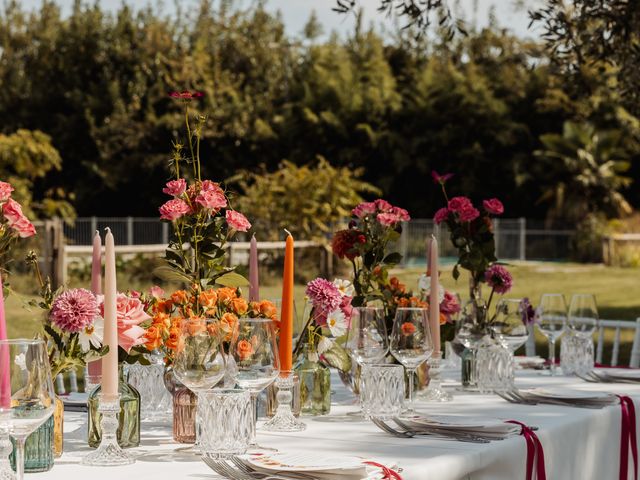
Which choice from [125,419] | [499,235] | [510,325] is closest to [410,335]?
[510,325]

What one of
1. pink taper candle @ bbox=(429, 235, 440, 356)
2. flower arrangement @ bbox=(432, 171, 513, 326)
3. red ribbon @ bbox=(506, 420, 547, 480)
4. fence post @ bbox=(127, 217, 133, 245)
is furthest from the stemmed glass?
fence post @ bbox=(127, 217, 133, 245)

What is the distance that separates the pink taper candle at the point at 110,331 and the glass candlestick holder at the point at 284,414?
1.90 feet

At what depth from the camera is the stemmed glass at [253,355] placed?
257 centimetres

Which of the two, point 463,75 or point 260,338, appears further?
point 463,75

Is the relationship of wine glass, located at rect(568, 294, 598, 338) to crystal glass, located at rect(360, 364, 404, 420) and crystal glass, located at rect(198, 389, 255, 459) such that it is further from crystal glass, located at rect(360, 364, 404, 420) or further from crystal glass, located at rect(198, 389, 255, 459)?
crystal glass, located at rect(198, 389, 255, 459)

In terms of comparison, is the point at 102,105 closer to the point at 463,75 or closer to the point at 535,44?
the point at 463,75

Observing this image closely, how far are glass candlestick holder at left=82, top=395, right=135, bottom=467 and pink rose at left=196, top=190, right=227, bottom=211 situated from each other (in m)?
0.62

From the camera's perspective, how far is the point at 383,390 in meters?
2.96

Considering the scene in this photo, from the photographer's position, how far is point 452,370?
425cm

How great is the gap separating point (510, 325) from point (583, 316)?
1.37 ft

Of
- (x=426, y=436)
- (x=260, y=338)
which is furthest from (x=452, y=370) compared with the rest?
(x=260, y=338)

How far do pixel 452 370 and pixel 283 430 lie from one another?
5.09 ft

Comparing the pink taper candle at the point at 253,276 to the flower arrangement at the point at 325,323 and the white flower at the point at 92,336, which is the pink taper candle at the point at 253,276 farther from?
the white flower at the point at 92,336

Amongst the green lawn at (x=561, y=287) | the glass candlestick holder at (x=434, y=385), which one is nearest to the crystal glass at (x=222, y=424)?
the glass candlestick holder at (x=434, y=385)
